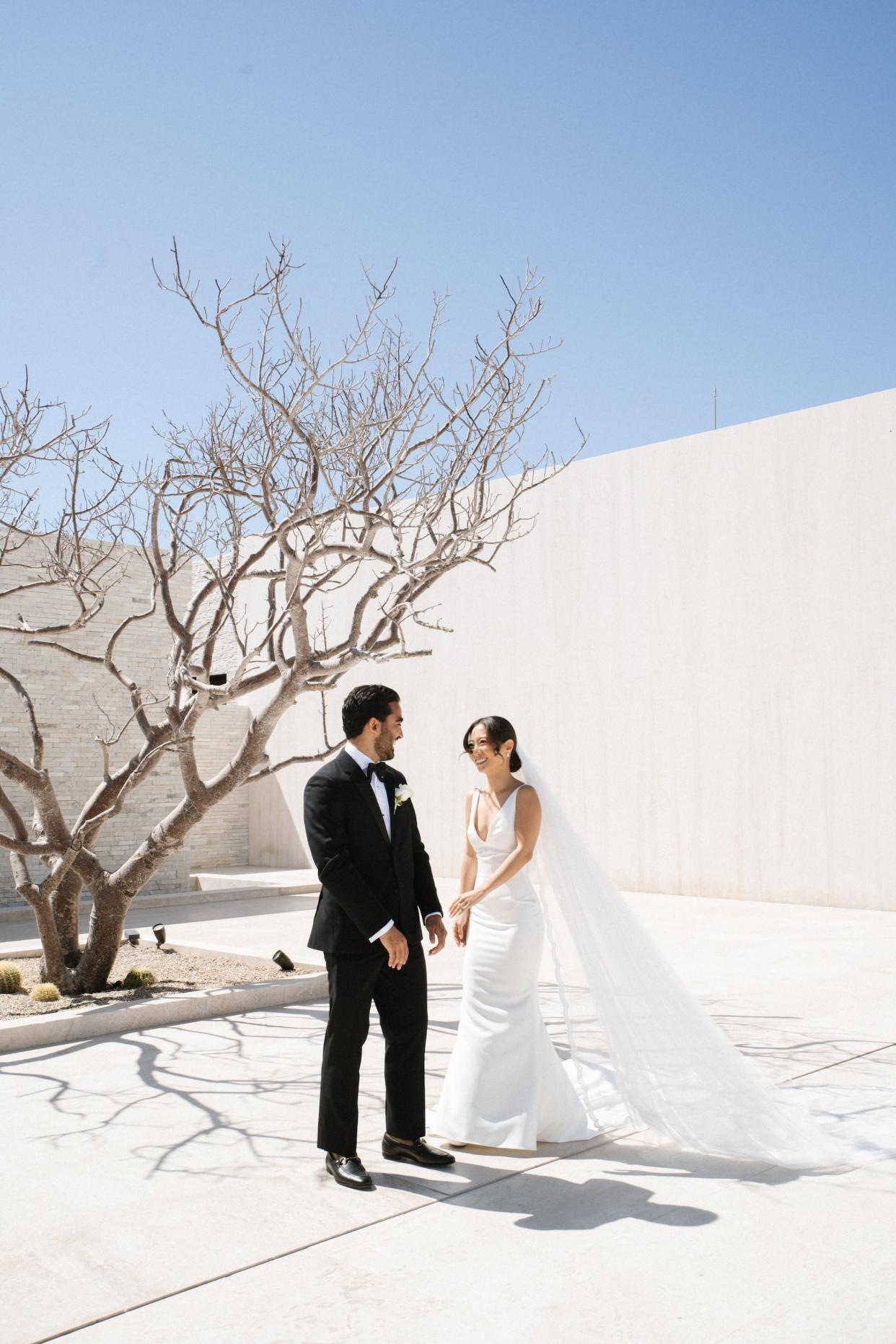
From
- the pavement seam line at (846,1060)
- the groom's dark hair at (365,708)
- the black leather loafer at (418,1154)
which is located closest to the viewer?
the black leather loafer at (418,1154)

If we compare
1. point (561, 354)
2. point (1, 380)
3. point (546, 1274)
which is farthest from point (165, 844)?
point (546, 1274)

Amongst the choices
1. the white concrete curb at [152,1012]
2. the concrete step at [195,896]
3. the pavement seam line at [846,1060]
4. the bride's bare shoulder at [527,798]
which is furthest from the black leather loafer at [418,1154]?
the concrete step at [195,896]

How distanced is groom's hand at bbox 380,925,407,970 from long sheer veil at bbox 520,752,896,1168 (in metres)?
0.63

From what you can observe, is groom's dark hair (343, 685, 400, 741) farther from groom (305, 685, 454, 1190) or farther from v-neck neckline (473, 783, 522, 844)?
v-neck neckline (473, 783, 522, 844)

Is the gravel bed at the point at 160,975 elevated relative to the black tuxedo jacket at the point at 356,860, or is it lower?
lower

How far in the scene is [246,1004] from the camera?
22.5 ft

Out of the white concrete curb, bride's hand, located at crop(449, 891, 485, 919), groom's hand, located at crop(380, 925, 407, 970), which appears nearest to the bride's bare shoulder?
bride's hand, located at crop(449, 891, 485, 919)

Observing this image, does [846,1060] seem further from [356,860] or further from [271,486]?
[271,486]

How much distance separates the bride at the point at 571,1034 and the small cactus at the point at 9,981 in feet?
12.6

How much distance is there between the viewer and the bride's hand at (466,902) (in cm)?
430

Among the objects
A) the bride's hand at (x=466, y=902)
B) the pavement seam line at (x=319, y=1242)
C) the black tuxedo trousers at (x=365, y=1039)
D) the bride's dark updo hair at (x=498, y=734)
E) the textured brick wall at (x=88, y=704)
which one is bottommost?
the pavement seam line at (x=319, y=1242)

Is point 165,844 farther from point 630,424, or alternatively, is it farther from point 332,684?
point 630,424

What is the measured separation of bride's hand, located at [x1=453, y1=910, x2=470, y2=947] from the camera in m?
4.37

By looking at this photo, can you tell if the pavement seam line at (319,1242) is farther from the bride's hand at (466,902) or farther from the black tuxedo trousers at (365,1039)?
the bride's hand at (466,902)
